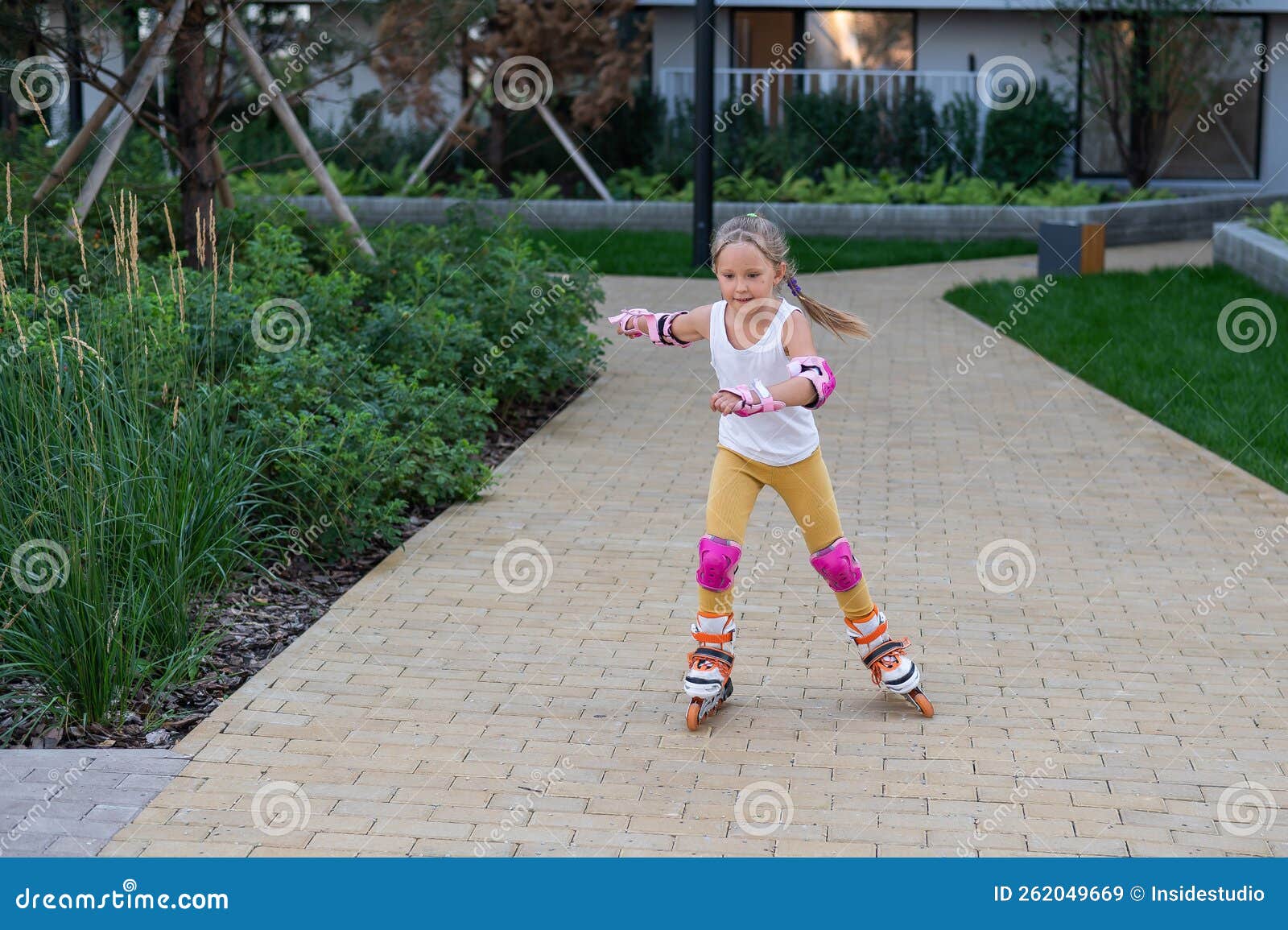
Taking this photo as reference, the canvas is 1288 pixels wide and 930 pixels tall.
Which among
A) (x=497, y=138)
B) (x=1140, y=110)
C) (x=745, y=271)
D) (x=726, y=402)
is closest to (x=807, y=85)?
(x=497, y=138)

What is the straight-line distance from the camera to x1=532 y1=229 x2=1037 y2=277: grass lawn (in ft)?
57.0

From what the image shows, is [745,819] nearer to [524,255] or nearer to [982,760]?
[982,760]

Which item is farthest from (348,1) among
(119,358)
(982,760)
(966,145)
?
(966,145)

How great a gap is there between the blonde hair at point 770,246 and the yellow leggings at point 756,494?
45 cm

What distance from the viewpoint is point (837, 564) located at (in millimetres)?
5246

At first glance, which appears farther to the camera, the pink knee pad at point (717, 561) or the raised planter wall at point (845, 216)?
the raised planter wall at point (845, 216)

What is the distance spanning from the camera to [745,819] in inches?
174

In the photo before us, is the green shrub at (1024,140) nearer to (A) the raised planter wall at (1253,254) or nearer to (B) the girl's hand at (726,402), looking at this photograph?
(A) the raised planter wall at (1253,254)

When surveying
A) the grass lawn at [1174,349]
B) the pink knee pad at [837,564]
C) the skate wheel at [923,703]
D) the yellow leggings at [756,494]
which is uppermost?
the yellow leggings at [756,494]

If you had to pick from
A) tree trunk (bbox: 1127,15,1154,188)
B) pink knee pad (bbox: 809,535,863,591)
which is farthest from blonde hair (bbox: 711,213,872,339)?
tree trunk (bbox: 1127,15,1154,188)

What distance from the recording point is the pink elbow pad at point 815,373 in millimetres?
4805

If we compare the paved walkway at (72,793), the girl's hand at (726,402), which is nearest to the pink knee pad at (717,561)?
the girl's hand at (726,402)

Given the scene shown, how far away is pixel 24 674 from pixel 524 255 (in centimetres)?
622

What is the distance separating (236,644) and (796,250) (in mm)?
13918
